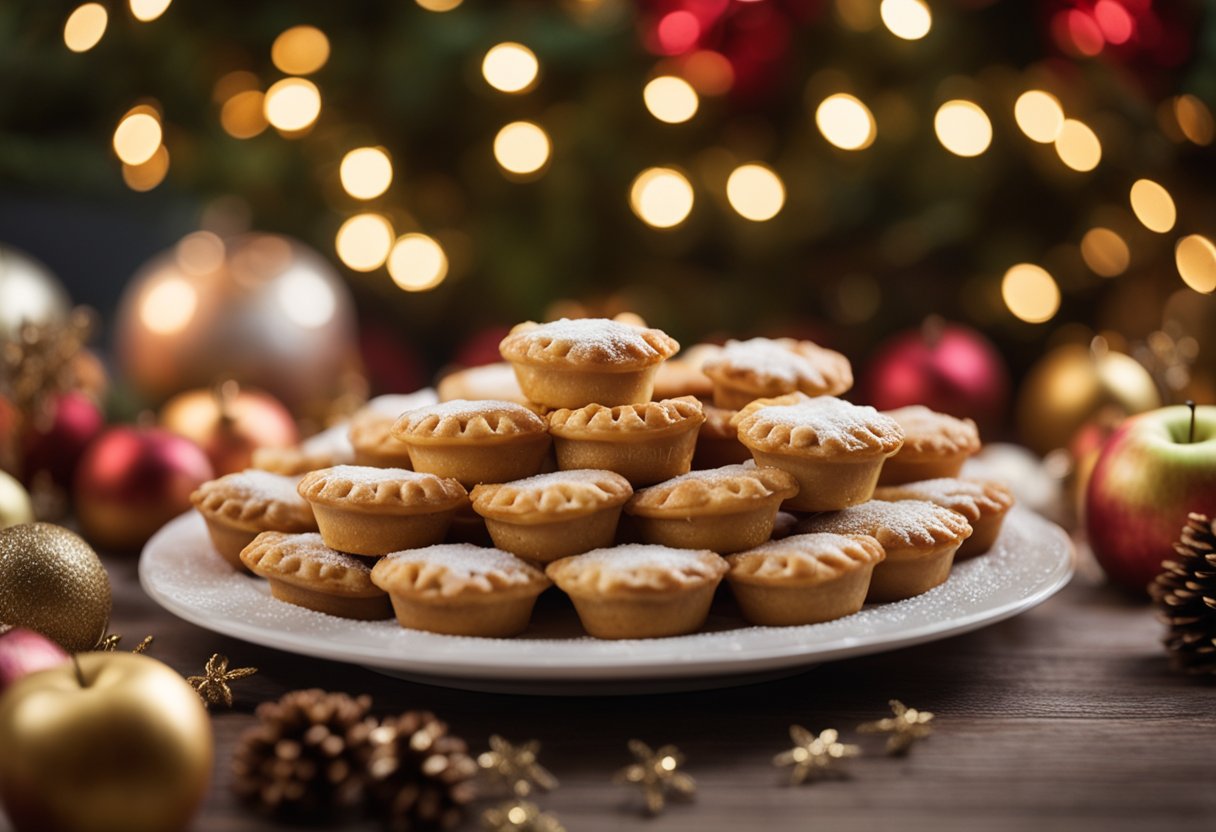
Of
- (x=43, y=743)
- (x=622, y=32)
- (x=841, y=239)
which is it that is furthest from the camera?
(x=841, y=239)

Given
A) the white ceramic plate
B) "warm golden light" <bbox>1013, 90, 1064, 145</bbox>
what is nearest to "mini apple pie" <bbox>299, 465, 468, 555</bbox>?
the white ceramic plate

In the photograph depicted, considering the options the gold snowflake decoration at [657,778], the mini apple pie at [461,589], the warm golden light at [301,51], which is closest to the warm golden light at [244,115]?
the warm golden light at [301,51]

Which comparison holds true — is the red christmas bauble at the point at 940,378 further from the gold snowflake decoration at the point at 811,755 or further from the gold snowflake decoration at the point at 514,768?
the gold snowflake decoration at the point at 514,768

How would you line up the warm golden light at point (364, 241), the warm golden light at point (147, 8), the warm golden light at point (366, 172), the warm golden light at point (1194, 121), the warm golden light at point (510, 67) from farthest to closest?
the warm golden light at point (364, 241), the warm golden light at point (366, 172), the warm golden light at point (510, 67), the warm golden light at point (147, 8), the warm golden light at point (1194, 121)

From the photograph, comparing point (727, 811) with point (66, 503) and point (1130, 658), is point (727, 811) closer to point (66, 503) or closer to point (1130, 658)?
point (1130, 658)

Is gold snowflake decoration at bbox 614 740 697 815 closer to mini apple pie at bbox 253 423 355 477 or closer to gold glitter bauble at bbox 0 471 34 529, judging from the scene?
mini apple pie at bbox 253 423 355 477

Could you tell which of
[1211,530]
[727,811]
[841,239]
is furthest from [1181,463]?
[841,239]
